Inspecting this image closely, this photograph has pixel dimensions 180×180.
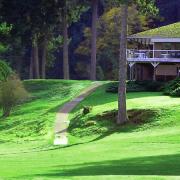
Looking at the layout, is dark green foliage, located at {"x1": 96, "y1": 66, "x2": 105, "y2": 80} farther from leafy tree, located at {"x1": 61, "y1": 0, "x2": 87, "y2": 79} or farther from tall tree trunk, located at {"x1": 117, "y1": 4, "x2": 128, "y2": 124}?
tall tree trunk, located at {"x1": 117, "y1": 4, "x2": 128, "y2": 124}

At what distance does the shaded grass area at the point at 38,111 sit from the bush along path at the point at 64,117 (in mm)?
488

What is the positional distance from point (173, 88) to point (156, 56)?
420 inches

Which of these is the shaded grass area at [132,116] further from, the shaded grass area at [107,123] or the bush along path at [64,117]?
the bush along path at [64,117]

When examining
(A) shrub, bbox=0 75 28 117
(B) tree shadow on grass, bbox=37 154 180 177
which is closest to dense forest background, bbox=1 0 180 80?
(A) shrub, bbox=0 75 28 117

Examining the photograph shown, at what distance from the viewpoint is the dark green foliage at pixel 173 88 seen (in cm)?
4626

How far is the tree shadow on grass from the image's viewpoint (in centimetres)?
1944

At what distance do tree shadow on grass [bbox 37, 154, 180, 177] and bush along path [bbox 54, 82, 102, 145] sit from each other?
502 inches

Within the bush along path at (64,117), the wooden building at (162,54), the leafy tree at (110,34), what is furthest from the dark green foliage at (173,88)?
the leafy tree at (110,34)

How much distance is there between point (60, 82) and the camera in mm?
65312

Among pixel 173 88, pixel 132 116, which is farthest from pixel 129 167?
pixel 173 88

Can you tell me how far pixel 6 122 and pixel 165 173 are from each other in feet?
95.0

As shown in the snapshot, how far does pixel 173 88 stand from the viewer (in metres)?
48.4

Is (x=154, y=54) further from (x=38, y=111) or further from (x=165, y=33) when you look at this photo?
(x=38, y=111)

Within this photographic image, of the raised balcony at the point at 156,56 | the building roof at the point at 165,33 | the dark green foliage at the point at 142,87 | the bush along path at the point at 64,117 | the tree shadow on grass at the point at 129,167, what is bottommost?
the bush along path at the point at 64,117
